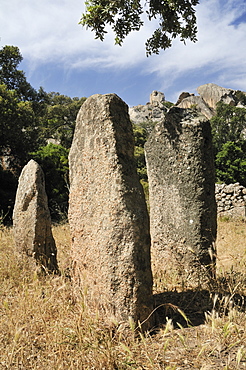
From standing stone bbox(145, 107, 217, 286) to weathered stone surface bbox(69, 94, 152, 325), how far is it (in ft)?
4.72

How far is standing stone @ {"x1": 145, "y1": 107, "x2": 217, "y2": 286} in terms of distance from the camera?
15.1ft

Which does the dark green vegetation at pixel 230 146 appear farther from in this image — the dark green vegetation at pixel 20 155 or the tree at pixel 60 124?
the dark green vegetation at pixel 20 155

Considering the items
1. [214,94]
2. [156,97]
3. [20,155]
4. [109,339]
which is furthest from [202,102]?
[109,339]

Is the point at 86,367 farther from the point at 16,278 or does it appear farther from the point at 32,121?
the point at 32,121

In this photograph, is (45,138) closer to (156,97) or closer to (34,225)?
(34,225)

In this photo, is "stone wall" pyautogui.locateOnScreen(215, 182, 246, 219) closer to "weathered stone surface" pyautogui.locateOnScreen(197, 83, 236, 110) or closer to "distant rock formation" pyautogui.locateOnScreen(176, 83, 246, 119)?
"distant rock formation" pyautogui.locateOnScreen(176, 83, 246, 119)

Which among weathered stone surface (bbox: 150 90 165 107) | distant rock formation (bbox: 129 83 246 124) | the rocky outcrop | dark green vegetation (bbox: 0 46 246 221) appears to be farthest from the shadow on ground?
weathered stone surface (bbox: 150 90 165 107)

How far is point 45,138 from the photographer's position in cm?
2489

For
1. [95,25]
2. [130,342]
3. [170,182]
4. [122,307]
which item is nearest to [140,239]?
[122,307]

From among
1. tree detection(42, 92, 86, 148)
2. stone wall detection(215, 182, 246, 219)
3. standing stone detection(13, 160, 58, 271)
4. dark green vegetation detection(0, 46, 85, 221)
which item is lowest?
standing stone detection(13, 160, 58, 271)

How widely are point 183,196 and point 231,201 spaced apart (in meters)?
10.5

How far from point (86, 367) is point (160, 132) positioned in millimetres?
3400

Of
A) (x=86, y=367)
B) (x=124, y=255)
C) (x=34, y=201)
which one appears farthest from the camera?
(x=34, y=201)

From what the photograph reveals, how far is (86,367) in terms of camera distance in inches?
101
